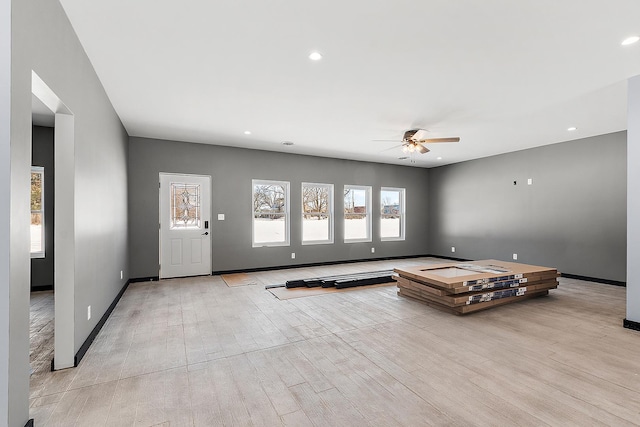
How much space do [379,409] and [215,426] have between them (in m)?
1.01

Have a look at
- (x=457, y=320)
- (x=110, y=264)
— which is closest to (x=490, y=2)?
(x=457, y=320)

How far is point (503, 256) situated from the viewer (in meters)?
7.18

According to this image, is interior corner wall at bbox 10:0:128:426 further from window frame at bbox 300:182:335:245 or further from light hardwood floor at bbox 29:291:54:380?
window frame at bbox 300:182:335:245

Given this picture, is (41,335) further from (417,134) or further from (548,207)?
(548,207)

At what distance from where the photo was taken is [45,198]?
16.9 ft

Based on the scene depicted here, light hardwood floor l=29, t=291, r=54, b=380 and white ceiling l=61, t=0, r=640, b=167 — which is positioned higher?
white ceiling l=61, t=0, r=640, b=167

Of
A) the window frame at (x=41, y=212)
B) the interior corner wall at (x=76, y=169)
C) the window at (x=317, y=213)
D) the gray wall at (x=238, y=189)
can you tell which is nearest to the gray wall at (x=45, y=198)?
the window frame at (x=41, y=212)

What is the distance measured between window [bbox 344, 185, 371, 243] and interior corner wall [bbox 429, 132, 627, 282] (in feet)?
7.83

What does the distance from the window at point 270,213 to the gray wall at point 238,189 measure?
15cm

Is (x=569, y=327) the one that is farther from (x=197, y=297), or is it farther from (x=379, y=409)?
(x=197, y=297)

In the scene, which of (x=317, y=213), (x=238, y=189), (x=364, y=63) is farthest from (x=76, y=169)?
→ (x=317, y=213)

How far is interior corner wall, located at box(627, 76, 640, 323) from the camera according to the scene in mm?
3203

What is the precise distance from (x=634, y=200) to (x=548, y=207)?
3.35 m

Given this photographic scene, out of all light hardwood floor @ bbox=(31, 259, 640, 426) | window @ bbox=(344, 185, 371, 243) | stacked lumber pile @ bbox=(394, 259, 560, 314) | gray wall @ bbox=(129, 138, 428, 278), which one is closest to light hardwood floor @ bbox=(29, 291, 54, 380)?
light hardwood floor @ bbox=(31, 259, 640, 426)
